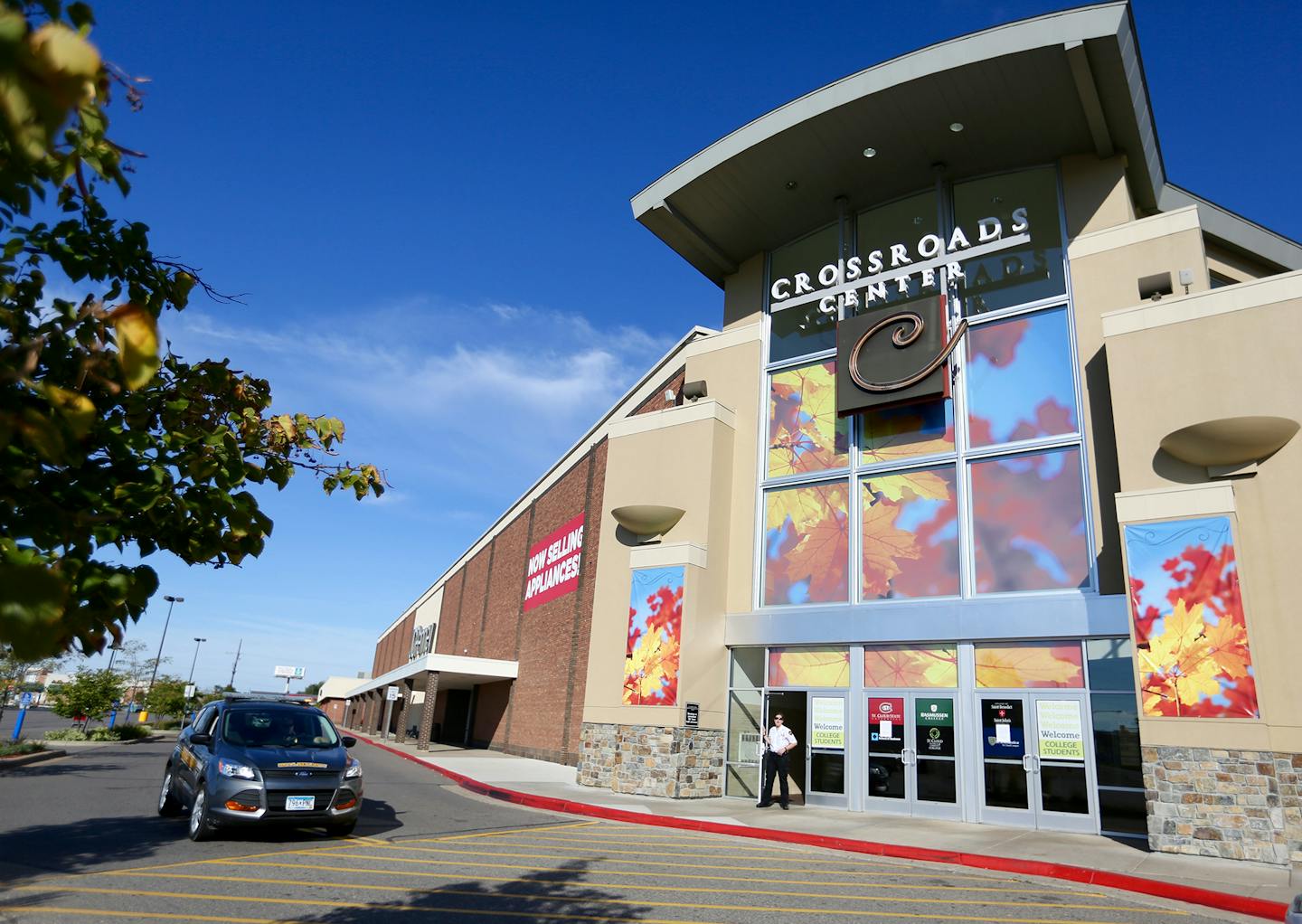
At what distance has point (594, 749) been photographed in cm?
1978

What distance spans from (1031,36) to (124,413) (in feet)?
59.7

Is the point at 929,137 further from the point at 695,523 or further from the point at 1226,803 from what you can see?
the point at 1226,803

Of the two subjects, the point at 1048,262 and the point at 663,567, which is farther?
the point at 663,567

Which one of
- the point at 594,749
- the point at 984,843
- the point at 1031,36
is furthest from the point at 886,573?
the point at 1031,36

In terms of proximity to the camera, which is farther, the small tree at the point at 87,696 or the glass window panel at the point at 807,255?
the small tree at the point at 87,696

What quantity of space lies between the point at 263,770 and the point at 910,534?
1302cm

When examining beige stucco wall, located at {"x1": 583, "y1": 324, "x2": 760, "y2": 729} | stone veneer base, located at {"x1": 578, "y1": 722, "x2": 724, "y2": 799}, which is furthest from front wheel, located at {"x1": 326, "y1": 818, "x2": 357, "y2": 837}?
beige stucco wall, located at {"x1": 583, "y1": 324, "x2": 760, "y2": 729}

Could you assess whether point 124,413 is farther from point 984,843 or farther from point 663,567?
point 663,567

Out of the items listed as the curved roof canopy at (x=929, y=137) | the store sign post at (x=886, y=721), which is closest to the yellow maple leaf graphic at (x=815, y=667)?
the store sign post at (x=886, y=721)

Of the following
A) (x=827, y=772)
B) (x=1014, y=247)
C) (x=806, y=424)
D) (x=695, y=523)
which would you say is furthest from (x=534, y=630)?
(x=1014, y=247)

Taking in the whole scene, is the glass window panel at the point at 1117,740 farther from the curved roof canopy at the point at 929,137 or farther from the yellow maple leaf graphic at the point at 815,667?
the curved roof canopy at the point at 929,137

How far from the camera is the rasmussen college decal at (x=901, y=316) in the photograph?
60.5 feet

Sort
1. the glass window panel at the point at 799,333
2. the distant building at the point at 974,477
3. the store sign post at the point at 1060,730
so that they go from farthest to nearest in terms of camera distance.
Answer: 1. the glass window panel at the point at 799,333
2. the store sign post at the point at 1060,730
3. the distant building at the point at 974,477

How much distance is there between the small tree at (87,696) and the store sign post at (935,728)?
30740 mm
